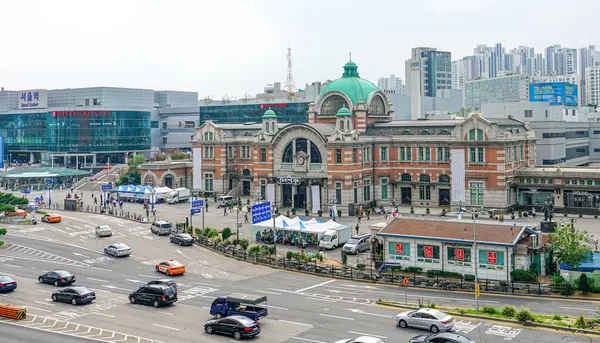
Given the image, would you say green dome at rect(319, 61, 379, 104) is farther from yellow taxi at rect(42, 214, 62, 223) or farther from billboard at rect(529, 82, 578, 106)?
billboard at rect(529, 82, 578, 106)

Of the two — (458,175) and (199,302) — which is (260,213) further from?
(458,175)

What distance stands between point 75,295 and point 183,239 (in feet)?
72.1

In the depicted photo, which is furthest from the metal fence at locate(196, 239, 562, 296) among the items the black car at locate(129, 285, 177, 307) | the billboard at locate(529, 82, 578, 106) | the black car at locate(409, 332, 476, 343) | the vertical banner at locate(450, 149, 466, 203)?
the billboard at locate(529, 82, 578, 106)

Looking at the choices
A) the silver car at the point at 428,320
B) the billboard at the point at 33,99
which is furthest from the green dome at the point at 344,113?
the billboard at the point at 33,99

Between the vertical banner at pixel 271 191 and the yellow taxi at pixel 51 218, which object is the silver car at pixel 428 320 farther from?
the yellow taxi at pixel 51 218

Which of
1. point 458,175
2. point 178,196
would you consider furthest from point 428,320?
point 178,196

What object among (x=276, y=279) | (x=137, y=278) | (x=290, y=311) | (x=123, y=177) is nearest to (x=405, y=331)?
(x=290, y=311)

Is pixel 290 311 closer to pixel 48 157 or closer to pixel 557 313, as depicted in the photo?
pixel 557 313

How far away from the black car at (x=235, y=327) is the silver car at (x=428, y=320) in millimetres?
8564

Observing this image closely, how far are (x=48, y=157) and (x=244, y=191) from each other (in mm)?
83970

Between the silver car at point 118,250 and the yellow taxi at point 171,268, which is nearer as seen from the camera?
the yellow taxi at point 171,268

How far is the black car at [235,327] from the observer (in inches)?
1426

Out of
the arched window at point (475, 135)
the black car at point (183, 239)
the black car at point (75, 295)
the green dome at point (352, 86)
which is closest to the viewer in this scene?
the black car at point (75, 295)

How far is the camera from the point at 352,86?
95500mm
